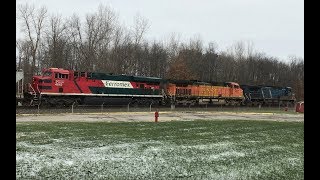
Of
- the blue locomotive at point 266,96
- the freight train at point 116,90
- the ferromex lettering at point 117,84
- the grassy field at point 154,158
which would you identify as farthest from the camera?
the blue locomotive at point 266,96

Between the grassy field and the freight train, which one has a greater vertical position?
the freight train

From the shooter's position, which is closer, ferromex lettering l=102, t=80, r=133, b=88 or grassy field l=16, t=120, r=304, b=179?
grassy field l=16, t=120, r=304, b=179

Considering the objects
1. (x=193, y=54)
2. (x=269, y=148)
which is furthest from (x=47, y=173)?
(x=193, y=54)

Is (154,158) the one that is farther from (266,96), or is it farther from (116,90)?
(266,96)

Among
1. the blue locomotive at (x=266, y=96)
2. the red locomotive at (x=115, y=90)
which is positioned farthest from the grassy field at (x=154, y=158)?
the blue locomotive at (x=266, y=96)

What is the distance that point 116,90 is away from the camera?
36.9m

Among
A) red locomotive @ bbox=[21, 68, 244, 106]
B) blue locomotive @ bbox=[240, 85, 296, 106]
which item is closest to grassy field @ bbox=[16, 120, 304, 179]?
red locomotive @ bbox=[21, 68, 244, 106]

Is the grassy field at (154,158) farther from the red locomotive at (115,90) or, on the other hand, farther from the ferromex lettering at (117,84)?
the ferromex lettering at (117,84)

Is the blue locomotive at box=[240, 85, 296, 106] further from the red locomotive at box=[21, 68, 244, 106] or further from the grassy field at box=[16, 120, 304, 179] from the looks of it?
the grassy field at box=[16, 120, 304, 179]

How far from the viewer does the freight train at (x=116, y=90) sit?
1240 inches

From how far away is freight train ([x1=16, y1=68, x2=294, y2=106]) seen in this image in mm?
31484

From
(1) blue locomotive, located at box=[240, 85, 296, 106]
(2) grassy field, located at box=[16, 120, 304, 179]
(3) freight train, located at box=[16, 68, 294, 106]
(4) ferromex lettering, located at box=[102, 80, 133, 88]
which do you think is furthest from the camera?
(1) blue locomotive, located at box=[240, 85, 296, 106]
